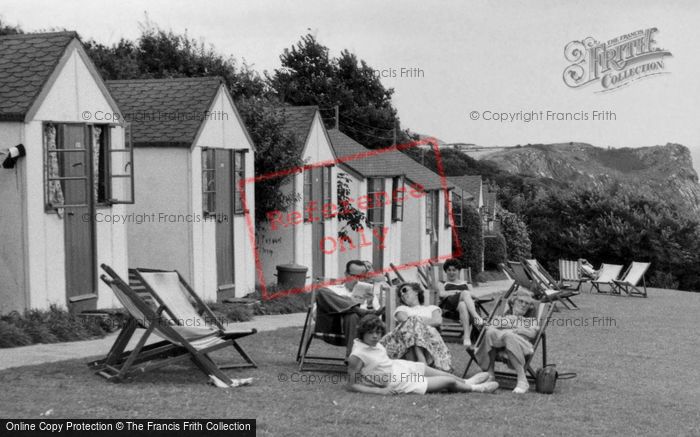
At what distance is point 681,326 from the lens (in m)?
19.8

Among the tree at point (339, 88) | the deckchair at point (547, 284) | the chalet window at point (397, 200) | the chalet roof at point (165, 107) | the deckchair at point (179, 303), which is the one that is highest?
the tree at point (339, 88)

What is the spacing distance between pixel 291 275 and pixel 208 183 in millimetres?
3772

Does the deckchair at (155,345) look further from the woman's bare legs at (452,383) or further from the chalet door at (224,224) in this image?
the chalet door at (224,224)

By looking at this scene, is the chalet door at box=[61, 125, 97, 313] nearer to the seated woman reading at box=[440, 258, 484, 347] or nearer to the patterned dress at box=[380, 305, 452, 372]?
the seated woman reading at box=[440, 258, 484, 347]

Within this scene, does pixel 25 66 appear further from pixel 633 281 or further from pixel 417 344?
pixel 633 281

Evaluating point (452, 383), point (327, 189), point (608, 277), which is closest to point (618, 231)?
point (608, 277)

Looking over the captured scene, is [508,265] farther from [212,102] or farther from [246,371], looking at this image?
[246,371]

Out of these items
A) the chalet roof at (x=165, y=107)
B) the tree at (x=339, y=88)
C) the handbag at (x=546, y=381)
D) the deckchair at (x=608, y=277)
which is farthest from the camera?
the tree at (x=339, y=88)

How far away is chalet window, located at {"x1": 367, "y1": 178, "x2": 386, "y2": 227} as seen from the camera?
97.9 feet

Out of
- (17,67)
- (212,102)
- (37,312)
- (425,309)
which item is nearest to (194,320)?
(425,309)

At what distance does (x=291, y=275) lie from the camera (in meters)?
21.7

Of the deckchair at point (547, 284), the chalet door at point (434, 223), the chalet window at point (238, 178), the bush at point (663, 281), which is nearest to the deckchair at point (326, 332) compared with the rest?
the chalet window at point (238, 178)

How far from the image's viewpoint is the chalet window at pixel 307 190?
23.5m

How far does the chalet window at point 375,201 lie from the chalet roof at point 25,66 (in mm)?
15772
